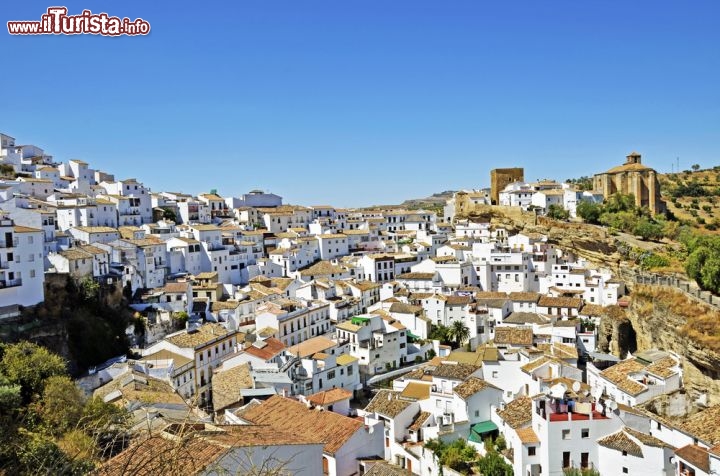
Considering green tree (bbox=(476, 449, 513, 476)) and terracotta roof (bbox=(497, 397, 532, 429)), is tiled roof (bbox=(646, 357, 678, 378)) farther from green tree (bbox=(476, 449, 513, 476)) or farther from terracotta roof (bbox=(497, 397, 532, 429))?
green tree (bbox=(476, 449, 513, 476))

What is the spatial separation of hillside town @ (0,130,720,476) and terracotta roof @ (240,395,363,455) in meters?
0.07

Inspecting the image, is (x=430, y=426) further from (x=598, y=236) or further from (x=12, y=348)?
(x=598, y=236)

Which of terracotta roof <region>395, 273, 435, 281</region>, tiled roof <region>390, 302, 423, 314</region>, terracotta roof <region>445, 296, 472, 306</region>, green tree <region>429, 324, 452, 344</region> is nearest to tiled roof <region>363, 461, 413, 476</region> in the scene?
Result: green tree <region>429, 324, 452, 344</region>

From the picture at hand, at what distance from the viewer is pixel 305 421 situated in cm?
1767

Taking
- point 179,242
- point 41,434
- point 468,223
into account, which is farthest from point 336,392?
point 468,223

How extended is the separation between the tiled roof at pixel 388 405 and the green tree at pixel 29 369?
11.5 meters

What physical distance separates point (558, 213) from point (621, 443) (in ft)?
114

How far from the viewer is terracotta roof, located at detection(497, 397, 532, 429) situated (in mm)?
19266

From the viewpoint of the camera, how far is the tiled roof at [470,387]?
859 inches

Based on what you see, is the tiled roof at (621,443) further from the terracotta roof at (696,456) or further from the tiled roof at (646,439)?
the terracotta roof at (696,456)

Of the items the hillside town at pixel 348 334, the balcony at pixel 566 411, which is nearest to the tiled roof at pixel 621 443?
the hillside town at pixel 348 334

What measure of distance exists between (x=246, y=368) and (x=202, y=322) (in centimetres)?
912

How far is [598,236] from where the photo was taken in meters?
44.5

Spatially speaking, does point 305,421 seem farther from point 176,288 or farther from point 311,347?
point 176,288
